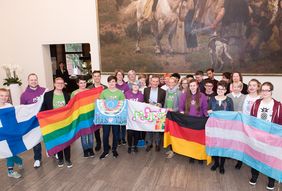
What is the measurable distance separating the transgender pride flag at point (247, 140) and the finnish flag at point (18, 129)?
3063 millimetres

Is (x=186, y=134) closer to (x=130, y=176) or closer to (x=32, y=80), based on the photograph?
(x=130, y=176)

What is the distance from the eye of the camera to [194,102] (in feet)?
14.1

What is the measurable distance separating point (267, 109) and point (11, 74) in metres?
8.50

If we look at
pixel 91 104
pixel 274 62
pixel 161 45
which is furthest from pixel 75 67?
pixel 274 62

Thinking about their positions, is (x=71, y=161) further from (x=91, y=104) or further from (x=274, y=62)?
(x=274, y=62)

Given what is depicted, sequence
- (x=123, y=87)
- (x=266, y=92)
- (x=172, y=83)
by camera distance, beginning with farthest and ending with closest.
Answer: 1. (x=123, y=87)
2. (x=172, y=83)
3. (x=266, y=92)

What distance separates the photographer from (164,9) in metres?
7.00

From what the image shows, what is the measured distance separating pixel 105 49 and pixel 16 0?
3925 millimetres

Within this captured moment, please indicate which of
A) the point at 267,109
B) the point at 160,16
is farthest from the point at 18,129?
the point at 160,16

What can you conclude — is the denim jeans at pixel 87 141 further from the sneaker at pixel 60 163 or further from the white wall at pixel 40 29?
the white wall at pixel 40 29

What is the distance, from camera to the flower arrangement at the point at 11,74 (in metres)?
8.32

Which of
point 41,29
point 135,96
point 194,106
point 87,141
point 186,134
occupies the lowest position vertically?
point 87,141

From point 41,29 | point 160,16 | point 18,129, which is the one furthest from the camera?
point 41,29

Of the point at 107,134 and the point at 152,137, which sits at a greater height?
the point at 107,134
